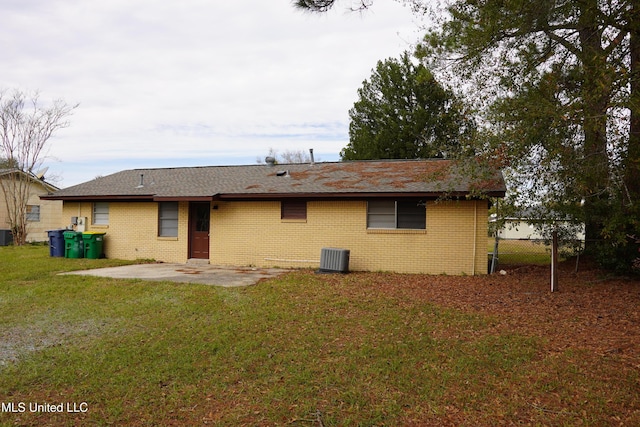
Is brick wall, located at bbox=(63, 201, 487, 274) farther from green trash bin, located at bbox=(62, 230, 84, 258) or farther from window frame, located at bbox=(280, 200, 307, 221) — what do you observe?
green trash bin, located at bbox=(62, 230, 84, 258)

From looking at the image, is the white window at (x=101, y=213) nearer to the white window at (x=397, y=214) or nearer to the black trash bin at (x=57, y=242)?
the black trash bin at (x=57, y=242)

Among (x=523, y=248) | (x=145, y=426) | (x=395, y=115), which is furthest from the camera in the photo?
(x=395, y=115)

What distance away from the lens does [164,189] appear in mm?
16125

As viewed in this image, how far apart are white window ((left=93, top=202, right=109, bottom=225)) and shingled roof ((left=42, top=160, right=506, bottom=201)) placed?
1.51 ft

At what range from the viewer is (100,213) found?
55.6 ft

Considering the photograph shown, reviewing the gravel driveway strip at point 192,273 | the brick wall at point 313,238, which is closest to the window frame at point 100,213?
the brick wall at point 313,238

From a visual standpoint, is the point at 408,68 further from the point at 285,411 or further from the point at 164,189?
the point at 285,411

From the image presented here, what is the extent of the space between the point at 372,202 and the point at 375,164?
11.5 ft

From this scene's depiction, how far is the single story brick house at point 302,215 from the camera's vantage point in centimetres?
1263

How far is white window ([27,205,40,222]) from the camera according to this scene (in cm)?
2756

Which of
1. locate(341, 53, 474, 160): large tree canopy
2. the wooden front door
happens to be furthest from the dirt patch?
locate(341, 53, 474, 160): large tree canopy

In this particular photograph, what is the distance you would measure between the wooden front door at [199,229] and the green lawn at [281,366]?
262 inches

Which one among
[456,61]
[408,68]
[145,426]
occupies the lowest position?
[145,426]

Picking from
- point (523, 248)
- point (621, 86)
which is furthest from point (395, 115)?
point (621, 86)
